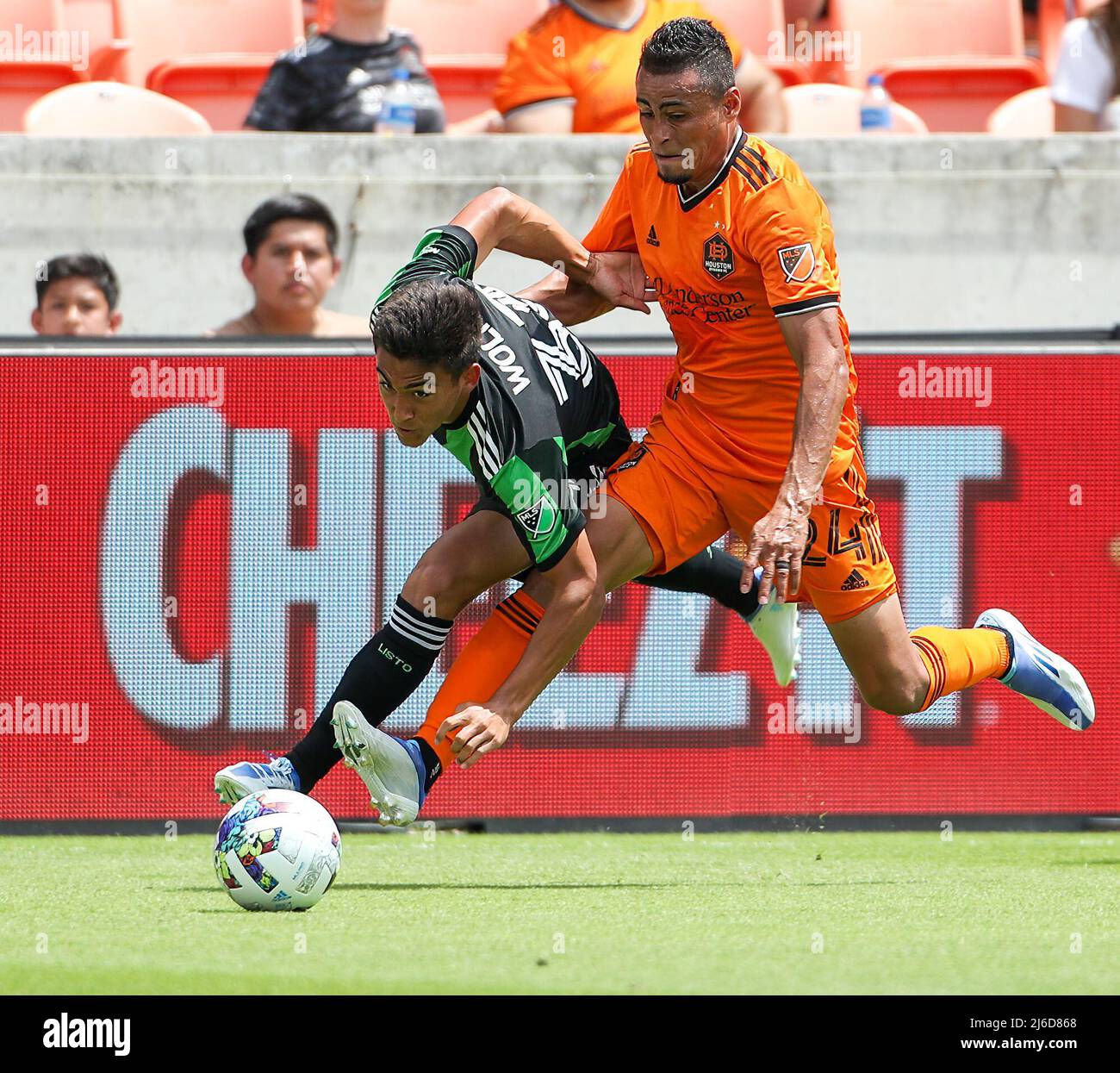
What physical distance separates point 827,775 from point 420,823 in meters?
1.60

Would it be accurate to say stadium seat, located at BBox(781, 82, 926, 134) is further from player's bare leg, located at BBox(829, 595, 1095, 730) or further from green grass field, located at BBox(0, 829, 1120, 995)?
green grass field, located at BBox(0, 829, 1120, 995)

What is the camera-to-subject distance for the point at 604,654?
23.6 ft

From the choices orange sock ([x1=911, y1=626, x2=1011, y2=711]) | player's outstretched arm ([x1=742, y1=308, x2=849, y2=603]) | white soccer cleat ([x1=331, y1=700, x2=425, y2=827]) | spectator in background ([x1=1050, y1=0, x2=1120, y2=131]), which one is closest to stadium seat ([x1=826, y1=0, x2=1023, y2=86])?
spectator in background ([x1=1050, y1=0, x2=1120, y2=131])

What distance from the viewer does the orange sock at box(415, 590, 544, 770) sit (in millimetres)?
5488

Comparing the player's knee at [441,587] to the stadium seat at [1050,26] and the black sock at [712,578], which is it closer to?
the black sock at [712,578]

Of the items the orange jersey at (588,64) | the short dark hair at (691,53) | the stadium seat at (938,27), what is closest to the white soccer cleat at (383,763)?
the short dark hair at (691,53)

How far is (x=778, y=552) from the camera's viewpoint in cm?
498

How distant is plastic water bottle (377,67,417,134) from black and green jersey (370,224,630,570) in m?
3.25

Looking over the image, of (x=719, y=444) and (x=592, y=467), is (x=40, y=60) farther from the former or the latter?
(x=719, y=444)

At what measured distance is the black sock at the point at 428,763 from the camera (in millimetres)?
5227

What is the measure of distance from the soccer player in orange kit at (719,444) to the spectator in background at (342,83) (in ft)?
10.2

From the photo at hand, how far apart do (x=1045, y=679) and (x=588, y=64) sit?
12.6 ft
